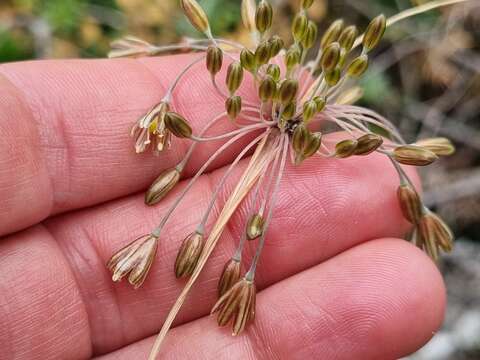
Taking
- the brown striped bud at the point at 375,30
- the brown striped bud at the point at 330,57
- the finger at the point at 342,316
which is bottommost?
the finger at the point at 342,316

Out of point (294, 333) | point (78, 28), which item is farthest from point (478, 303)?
point (78, 28)

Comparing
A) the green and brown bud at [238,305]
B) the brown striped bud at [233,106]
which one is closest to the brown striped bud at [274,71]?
the brown striped bud at [233,106]

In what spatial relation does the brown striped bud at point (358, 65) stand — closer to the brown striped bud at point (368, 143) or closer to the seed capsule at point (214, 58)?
the brown striped bud at point (368, 143)

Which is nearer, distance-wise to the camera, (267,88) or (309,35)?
(267,88)

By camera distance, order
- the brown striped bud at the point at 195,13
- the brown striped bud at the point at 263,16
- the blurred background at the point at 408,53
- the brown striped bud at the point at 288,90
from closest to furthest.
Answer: the brown striped bud at the point at 288,90 < the brown striped bud at the point at 263,16 < the brown striped bud at the point at 195,13 < the blurred background at the point at 408,53

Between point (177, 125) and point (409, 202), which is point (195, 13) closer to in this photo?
point (177, 125)

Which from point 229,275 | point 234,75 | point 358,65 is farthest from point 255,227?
point 358,65

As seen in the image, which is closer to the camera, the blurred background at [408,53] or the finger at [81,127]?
the finger at [81,127]

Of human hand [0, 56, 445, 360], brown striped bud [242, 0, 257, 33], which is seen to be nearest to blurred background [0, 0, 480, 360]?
brown striped bud [242, 0, 257, 33]

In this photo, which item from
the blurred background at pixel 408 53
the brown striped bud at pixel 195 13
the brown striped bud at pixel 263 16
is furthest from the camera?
the blurred background at pixel 408 53

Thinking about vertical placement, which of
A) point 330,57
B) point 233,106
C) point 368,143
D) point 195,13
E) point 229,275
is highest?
point 195,13
